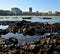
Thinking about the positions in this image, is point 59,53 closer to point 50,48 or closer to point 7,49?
point 50,48

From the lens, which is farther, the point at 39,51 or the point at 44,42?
the point at 44,42

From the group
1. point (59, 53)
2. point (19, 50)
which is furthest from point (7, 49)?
point (59, 53)

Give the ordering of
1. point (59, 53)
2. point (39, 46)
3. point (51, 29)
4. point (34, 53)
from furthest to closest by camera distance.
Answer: point (51, 29)
point (39, 46)
point (34, 53)
point (59, 53)

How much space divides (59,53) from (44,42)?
197 inches

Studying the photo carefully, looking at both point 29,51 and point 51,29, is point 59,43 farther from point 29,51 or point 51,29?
point 51,29

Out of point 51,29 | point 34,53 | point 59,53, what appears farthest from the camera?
point 51,29

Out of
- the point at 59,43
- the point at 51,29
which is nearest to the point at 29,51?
the point at 59,43

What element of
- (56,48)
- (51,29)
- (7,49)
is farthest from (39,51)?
(51,29)

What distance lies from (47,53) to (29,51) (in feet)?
9.09

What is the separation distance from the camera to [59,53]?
2272 cm

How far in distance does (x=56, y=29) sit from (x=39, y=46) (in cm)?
3316

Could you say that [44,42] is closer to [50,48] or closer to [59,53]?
[50,48]

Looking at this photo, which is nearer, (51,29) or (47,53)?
(47,53)

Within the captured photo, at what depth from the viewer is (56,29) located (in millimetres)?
58344
